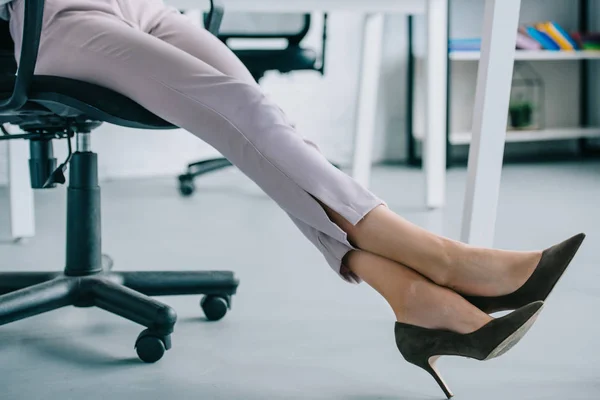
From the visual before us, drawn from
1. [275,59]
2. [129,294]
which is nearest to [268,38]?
[275,59]

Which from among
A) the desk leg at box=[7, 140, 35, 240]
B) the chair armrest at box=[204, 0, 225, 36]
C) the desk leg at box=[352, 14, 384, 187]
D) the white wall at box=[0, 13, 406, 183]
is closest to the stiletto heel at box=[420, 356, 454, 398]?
the chair armrest at box=[204, 0, 225, 36]

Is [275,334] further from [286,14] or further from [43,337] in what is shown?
[286,14]

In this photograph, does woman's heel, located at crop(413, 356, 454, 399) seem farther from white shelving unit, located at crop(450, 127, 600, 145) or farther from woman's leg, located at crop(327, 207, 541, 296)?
white shelving unit, located at crop(450, 127, 600, 145)

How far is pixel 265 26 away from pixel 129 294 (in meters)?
1.82

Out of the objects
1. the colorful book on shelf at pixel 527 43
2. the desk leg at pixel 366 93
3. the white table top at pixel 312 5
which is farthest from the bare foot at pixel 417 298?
the colorful book on shelf at pixel 527 43

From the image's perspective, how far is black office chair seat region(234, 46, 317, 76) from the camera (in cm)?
271

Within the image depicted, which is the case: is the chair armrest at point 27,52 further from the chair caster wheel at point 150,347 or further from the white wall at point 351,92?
the white wall at point 351,92

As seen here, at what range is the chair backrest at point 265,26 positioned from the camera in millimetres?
2797

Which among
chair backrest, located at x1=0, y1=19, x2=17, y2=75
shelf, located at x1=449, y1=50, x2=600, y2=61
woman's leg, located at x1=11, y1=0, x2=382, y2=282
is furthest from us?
shelf, located at x1=449, y1=50, x2=600, y2=61

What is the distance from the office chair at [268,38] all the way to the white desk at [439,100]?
0.23 m

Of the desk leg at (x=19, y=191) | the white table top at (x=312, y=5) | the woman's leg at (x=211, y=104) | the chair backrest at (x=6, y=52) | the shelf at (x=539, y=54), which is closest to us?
the woman's leg at (x=211, y=104)

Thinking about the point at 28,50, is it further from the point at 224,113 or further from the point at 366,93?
the point at 366,93

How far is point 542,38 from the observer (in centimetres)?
377

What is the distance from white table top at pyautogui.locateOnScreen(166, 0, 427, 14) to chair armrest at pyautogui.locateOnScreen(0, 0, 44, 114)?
113 centimetres
